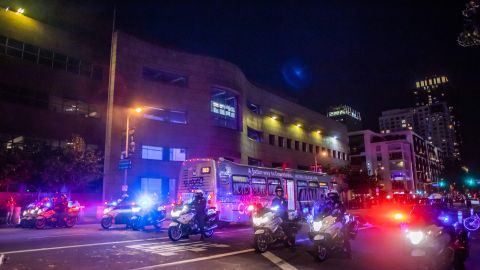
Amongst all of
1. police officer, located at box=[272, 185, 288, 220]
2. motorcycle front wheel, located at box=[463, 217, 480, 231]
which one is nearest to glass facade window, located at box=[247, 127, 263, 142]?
motorcycle front wheel, located at box=[463, 217, 480, 231]

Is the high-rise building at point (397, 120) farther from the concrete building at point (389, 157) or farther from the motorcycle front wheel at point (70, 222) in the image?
the motorcycle front wheel at point (70, 222)

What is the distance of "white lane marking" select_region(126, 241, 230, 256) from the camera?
10781mm

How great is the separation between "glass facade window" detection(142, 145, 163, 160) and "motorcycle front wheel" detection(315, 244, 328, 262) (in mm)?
26900

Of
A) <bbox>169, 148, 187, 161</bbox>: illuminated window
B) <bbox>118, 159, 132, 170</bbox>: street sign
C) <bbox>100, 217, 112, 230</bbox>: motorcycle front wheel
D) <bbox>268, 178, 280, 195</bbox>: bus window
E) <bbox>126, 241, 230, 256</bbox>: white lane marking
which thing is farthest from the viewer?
<bbox>169, 148, 187, 161</bbox>: illuminated window

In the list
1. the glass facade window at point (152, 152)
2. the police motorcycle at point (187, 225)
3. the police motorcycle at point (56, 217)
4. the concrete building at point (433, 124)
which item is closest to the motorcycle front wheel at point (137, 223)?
the police motorcycle at point (187, 225)

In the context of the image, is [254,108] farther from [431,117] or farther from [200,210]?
[431,117]

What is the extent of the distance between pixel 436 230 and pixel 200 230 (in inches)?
340

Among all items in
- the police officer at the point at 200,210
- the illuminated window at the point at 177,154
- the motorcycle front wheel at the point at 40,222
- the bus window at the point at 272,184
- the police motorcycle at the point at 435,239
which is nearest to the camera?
the police motorcycle at the point at 435,239

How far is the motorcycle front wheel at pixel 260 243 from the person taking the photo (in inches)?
431

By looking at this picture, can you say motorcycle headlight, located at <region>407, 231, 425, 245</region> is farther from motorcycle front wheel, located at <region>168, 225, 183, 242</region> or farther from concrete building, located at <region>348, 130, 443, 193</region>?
concrete building, located at <region>348, 130, 443, 193</region>

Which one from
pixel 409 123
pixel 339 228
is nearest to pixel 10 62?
pixel 339 228

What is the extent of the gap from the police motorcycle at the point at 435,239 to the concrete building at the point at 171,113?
20154 mm

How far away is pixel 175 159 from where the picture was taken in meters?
36.3

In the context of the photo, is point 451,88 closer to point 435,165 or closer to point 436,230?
point 435,165
